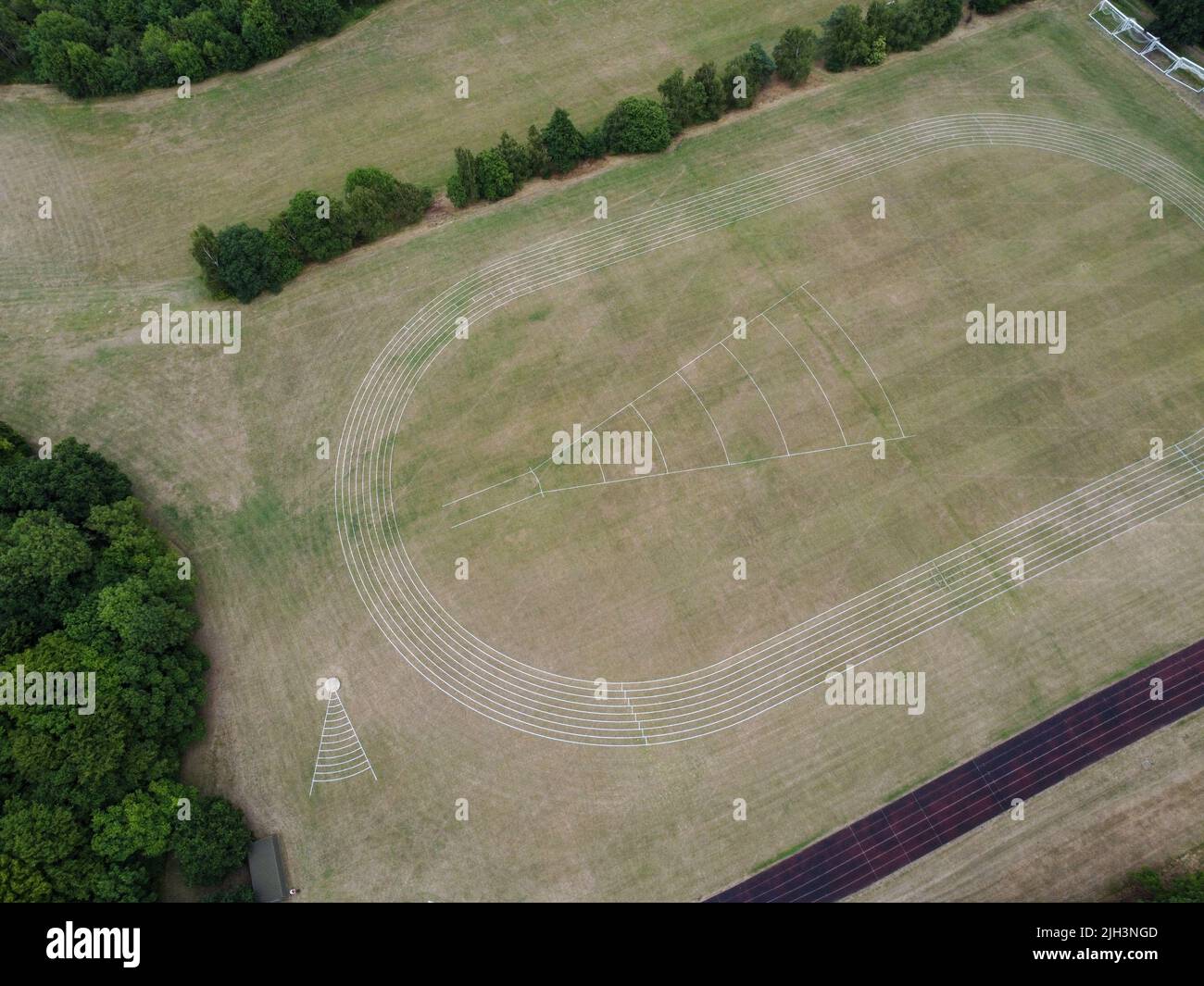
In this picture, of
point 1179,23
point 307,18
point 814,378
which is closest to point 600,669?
point 814,378

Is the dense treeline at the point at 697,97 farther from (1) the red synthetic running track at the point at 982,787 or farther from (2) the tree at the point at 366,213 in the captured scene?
(1) the red synthetic running track at the point at 982,787

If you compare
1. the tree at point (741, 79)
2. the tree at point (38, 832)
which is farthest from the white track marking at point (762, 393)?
the tree at point (38, 832)

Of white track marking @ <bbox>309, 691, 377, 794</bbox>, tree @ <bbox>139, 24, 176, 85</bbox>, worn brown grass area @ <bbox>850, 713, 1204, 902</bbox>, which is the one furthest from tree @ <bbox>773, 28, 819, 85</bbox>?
white track marking @ <bbox>309, 691, 377, 794</bbox>

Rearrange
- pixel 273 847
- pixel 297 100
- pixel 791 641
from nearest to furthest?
pixel 273 847 < pixel 791 641 < pixel 297 100

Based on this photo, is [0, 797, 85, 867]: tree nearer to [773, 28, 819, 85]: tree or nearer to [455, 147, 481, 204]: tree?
[455, 147, 481, 204]: tree

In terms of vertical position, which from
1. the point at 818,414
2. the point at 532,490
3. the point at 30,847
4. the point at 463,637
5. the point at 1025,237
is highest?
the point at 1025,237

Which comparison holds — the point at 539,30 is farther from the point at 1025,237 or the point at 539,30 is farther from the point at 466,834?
the point at 466,834

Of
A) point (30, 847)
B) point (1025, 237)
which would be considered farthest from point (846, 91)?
point (30, 847)
